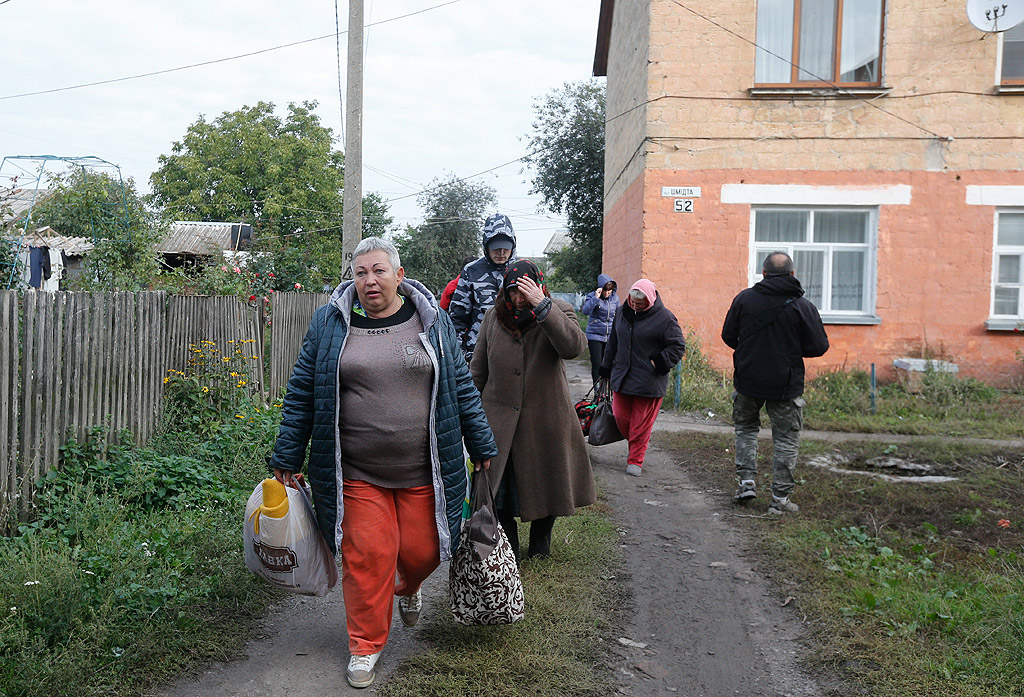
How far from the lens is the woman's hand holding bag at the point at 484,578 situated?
372cm

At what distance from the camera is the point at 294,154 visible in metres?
51.7

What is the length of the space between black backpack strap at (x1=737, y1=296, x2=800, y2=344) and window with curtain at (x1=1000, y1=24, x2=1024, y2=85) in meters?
8.67

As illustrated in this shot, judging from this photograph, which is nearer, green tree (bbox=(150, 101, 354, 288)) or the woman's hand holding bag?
the woman's hand holding bag

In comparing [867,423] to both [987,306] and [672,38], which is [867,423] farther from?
[672,38]

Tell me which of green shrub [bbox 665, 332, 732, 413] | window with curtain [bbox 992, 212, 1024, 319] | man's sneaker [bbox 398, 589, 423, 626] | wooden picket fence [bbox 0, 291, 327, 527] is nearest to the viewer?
man's sneaker [bbox 398, 589, 423, 626]

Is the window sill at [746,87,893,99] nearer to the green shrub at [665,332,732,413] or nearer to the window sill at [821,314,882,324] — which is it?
the window sill at [821,314,882,324]

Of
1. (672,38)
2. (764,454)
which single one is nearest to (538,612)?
(764,454)

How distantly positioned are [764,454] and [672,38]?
703 cm

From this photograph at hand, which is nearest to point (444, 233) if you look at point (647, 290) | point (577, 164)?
point (577, 164)

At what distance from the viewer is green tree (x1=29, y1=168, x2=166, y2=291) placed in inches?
351

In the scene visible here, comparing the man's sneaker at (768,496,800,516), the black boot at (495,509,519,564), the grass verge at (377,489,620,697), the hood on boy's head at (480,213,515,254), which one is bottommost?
the grass verge at (377,489,620,697)

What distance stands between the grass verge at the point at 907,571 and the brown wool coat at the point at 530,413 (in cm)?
150

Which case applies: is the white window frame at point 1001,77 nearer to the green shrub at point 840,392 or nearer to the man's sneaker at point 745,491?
the green shrub at point 840,392

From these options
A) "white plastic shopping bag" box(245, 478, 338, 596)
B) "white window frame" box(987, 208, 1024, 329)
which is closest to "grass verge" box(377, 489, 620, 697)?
"white plastic shopping bag" box(245, 478, 338, 596)
